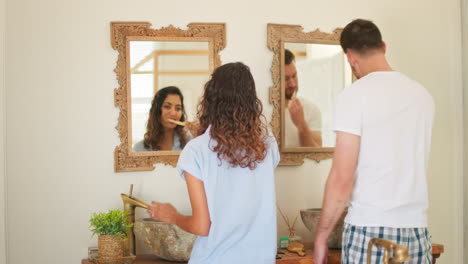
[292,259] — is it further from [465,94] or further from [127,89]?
[465,94]

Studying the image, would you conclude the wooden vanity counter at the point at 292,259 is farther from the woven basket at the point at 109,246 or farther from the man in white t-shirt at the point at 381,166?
the man in white t-shirt at the point at 381,166

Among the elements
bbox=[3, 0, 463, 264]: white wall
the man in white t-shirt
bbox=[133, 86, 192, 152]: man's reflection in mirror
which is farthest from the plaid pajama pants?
bbox=[133, 86, 192, 152]: man's reflection in mirror

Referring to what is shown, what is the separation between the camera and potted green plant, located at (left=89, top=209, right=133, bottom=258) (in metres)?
2.31

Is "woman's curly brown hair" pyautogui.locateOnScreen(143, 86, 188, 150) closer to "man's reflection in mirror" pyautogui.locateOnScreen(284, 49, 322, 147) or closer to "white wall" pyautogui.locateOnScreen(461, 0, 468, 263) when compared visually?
"man's reflection in mirror" pyautogui.locateOnScreen(284, 49, 322, 147)

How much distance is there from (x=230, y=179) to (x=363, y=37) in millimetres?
686

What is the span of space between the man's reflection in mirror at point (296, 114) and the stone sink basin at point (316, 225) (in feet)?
1.25

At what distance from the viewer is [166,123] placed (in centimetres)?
262

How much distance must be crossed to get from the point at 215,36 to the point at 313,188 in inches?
37.1

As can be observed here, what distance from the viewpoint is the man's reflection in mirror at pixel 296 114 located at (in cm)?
279

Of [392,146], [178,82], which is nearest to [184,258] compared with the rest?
[178,82]

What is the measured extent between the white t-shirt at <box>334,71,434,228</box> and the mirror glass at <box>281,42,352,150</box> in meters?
0.96

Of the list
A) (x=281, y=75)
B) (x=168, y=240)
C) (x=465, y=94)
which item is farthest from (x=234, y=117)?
(x=465, y=94)

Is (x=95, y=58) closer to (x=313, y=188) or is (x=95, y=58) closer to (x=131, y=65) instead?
(x=131, y=65)

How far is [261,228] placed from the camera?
1807mm
